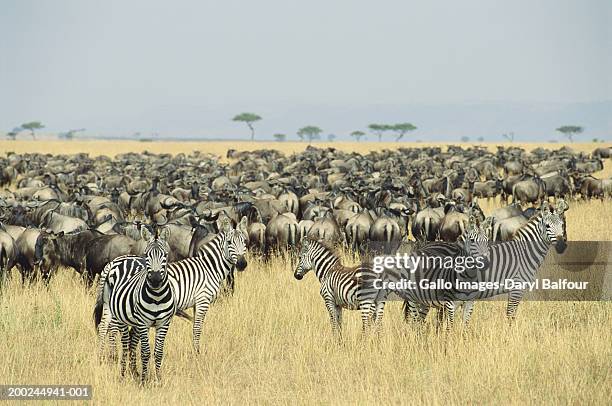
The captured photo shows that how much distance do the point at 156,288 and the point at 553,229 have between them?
6.13 m

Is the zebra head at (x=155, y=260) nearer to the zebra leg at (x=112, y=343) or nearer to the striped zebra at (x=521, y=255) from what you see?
the zebra leg at (x=112, y=343)

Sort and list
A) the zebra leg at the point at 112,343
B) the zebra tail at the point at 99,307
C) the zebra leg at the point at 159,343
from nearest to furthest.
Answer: the zebra leg at the point at 159,343
the zebra leg at the point at 112,343
the zebra tail at the point at 99,307

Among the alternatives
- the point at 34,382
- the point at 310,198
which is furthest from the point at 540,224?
the point at 310,198

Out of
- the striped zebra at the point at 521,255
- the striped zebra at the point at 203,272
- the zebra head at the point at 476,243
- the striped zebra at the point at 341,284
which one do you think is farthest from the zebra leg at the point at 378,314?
the striped zebra at the point at 203,272

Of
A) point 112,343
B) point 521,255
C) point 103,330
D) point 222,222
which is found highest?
point 222,222

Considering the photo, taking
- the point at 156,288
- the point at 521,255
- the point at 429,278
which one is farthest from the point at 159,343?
the point at 521,255

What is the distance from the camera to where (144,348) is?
26.7 feet

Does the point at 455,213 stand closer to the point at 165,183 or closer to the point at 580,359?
the point at 580,359

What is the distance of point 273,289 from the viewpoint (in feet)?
44.2

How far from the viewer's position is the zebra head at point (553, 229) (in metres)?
11.1

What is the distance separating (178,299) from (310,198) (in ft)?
46.8

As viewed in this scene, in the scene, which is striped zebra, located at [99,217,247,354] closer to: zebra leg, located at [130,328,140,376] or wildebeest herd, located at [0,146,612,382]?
wildebeest herd, located at [0,146,612,382]

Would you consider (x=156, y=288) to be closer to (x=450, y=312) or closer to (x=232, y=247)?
(x=232, y=247)

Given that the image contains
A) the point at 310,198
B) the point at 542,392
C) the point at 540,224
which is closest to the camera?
the point at 542,392
